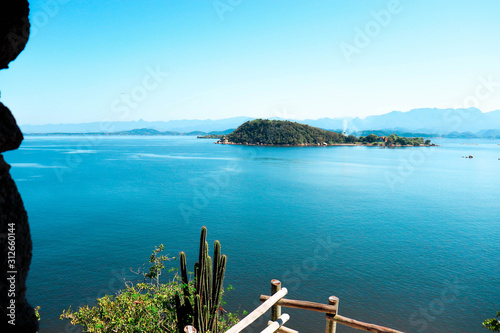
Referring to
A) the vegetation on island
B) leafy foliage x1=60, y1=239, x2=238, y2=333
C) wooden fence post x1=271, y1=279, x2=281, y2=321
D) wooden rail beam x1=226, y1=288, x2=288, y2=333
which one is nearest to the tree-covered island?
the vegetation on island

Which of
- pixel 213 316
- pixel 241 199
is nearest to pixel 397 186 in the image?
pixel 241 199

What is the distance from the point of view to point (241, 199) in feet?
142

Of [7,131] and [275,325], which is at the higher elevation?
[7,131]

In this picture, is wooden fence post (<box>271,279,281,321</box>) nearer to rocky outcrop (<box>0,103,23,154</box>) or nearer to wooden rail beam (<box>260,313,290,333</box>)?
wooden rail beam (<box>260,313,290,333</box>)

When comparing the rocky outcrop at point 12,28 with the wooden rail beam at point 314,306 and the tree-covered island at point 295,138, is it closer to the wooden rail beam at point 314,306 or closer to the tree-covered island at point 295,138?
the wooden rail beam at point 314,306

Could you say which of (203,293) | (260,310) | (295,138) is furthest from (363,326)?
(295,138)

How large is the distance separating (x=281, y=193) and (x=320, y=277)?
27.0 m

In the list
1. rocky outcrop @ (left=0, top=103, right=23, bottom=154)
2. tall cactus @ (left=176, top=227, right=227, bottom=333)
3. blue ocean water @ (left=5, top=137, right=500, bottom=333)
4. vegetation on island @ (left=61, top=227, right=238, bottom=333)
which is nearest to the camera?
rocky outcrop @ (left=0, top=103, right=23, bottom=154)

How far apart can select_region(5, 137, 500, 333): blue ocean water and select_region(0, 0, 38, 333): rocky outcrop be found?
15.7 m

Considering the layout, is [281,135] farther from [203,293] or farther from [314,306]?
[314,306]

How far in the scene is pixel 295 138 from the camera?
179m

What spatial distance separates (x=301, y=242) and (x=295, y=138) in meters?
156

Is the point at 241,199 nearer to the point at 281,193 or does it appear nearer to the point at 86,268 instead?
the point at 281,193

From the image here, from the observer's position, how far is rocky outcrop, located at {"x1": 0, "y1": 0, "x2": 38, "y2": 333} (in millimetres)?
2180
